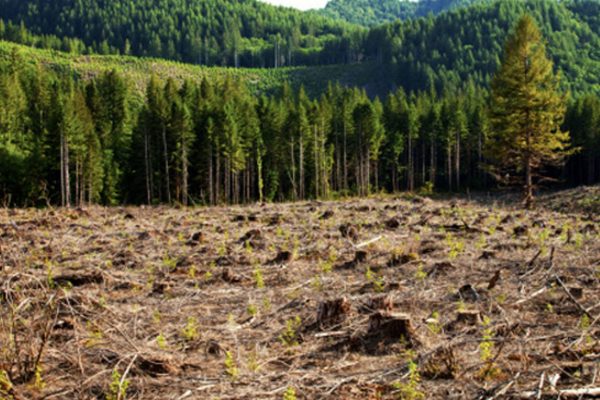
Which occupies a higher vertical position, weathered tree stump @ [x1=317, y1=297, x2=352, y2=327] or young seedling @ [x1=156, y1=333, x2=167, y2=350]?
weathered tree stump @ [x1=317, y1=297, x2=352, y2=327]

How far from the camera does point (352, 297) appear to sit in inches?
281

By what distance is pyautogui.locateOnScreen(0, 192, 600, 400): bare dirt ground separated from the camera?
431cm

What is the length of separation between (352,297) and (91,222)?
12064 mm

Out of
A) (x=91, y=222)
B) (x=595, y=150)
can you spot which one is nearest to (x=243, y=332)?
(x=91, y=222)

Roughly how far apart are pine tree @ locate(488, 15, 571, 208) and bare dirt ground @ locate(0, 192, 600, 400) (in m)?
12.7

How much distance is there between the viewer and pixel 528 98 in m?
23.7

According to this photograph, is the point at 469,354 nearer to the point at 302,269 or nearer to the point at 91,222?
the point at 302,269

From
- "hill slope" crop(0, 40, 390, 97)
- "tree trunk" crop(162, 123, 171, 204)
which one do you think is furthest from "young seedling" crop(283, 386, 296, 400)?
"hill slope" crop(0, 40, 390, 97)

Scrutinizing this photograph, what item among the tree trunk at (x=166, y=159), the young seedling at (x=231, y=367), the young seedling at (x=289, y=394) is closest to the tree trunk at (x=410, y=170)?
the tree trunk at (x=166, y=159)

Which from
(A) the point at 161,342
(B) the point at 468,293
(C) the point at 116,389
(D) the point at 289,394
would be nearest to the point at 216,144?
(B) the point at 468,293

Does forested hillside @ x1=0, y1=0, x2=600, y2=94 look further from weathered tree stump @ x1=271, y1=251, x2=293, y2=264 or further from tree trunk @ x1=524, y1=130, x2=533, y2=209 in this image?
weathered tree stump @ x1=271, y1=251, x2=293, y2=264

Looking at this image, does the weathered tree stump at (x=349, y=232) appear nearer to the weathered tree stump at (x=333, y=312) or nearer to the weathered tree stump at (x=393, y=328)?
the weathered tree stump at (x=333, y=312)

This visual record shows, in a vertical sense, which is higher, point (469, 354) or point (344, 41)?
point (344, 41)

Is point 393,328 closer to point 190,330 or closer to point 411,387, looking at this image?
point 411,387
